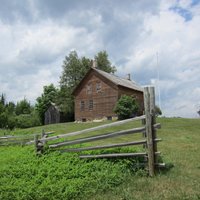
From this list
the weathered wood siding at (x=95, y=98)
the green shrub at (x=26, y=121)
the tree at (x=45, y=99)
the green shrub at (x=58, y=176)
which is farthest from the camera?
the tree at (x=45, y=99)

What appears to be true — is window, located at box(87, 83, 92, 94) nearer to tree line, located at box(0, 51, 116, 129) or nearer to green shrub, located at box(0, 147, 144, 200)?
tree line, located at box(0, 51, 116, 129)

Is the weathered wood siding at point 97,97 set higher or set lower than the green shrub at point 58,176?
higher

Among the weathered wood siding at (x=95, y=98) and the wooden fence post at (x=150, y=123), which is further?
the weathered wood siding at (x=95, y=98)

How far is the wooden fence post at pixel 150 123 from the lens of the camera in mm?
7391

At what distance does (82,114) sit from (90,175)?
36168 mm

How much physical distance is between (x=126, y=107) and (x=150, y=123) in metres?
28.8

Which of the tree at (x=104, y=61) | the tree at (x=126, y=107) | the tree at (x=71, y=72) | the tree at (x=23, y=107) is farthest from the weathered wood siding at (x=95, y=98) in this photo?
the tree at (x=23, y=107)

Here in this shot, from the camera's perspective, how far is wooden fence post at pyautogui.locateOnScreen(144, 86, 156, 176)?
291 inches

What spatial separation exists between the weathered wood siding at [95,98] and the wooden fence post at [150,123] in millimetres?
30755

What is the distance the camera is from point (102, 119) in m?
39.9

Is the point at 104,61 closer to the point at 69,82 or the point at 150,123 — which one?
the point at 69,82

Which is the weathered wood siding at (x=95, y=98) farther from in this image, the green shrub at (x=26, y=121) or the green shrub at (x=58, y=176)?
the green shrub at (x=58, y=176)

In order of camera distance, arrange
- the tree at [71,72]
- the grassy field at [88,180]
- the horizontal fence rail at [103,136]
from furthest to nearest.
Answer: the tree at [71,72] → the horizontal fence rail at [103,136] → the grassy field at [88,180]

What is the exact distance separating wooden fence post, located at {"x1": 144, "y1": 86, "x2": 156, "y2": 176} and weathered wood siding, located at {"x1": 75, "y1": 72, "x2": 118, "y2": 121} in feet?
101
